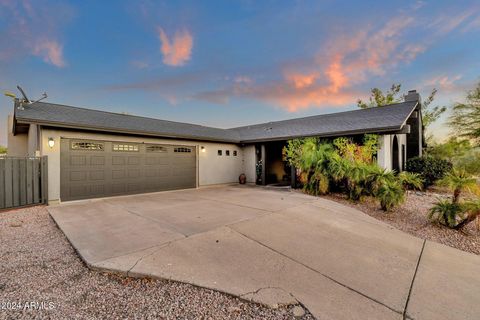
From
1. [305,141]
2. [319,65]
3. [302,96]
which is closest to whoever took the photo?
[305,141]

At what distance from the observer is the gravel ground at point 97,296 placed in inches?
78.1

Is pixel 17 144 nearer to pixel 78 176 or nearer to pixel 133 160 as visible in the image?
pixel 78 176

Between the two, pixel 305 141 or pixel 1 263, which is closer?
pixel 1 263

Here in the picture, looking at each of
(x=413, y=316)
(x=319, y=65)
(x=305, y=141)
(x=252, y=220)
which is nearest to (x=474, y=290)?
(x=413, y=316)

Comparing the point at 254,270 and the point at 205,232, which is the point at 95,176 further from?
the point at 254,270

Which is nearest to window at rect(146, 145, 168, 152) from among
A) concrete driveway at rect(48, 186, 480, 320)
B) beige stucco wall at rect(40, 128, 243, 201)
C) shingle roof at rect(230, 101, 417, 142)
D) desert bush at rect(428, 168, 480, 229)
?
beige stucco wall at rect(40, 128, 243, 201)

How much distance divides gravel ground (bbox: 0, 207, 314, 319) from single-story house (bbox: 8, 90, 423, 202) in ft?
15.1

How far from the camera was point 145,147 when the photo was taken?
29.0ft

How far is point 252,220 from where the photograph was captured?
4.76m

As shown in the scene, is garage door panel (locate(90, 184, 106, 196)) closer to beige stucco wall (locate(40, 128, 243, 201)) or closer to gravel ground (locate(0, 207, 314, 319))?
beige stucco wall (locate(40, 128, 243, 201))

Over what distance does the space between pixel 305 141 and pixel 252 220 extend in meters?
5.79

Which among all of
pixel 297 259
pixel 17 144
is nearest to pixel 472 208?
pixel 297 259

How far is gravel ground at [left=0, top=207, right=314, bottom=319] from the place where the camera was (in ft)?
6.51

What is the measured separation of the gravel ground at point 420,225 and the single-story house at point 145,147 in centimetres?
241
